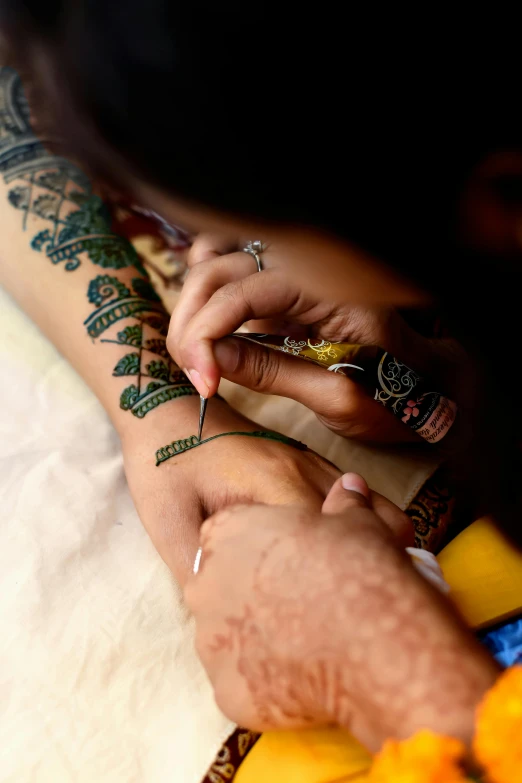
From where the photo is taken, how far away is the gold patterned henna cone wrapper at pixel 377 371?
92 cm

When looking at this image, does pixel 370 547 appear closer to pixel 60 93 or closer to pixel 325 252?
pixel 325 252

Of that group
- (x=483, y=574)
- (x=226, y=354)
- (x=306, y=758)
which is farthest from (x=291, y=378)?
(x=306, y=758)

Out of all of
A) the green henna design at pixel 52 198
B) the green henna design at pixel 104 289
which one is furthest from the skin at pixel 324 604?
the green henna design at pixel 52 198

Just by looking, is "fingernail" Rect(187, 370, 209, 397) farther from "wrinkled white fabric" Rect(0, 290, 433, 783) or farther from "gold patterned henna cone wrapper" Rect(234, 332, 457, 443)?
"wrinkled white fabric" Rect(0, 290, 433, 783)

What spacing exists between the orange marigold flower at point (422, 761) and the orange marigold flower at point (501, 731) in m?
0.02

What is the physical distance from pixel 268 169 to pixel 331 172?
0.14 ft

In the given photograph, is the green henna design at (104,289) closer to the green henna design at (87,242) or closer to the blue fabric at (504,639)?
the green henna design at (87,242)

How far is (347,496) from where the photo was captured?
74cm

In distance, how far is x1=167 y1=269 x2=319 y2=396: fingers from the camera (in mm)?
865

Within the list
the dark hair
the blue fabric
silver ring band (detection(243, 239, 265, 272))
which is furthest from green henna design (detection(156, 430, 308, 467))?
the dark hair

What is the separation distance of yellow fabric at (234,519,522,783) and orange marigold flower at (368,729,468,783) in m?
0.16

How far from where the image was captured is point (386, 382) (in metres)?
0.91

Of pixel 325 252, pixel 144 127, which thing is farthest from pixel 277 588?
pixel 144 127

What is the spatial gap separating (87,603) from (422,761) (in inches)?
22.1
